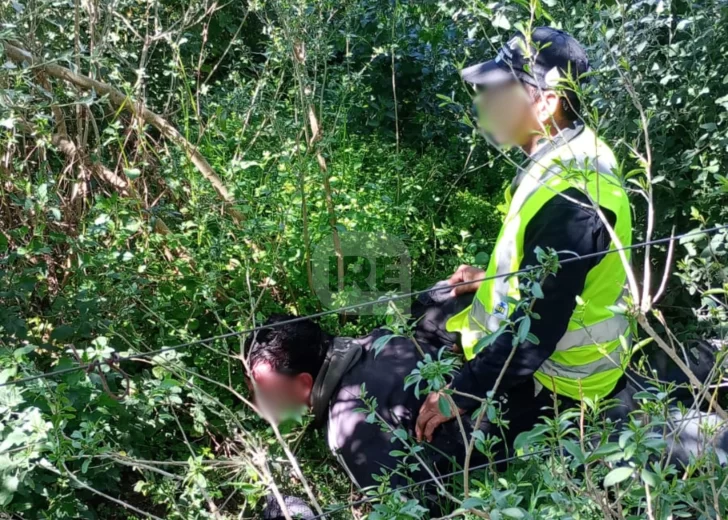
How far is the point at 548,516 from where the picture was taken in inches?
61.9

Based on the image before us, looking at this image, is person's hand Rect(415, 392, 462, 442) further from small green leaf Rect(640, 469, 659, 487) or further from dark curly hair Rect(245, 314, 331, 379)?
small green leaf Rect(640, 469, 659, 487)

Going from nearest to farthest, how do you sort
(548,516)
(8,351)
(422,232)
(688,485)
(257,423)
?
(688,485) → (548,516) → (8,351) → (257,423) → (422,232)

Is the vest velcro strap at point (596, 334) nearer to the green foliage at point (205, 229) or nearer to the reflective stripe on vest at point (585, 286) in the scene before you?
the reflective stripe on vest at point (585, 286)

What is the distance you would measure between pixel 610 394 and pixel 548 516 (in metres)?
0.89

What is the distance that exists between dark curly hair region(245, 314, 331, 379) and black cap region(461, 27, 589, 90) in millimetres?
1071

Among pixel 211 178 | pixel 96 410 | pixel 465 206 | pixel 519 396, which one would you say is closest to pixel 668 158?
pixel 465 206

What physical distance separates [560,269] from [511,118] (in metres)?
0.55

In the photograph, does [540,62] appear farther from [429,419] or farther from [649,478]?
[649,478]

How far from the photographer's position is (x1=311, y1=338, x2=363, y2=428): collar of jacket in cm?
247

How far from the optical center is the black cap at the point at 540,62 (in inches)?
84.7

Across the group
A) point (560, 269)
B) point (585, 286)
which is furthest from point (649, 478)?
point (585, 286)

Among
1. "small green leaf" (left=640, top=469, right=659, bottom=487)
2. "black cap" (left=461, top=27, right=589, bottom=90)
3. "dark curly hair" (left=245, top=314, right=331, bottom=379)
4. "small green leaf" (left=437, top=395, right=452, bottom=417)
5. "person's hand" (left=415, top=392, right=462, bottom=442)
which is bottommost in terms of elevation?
"person's hand" (left=415, top=392, right=462, bottom=442)

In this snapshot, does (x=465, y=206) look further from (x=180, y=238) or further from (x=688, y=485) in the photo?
(x=688, y=485)

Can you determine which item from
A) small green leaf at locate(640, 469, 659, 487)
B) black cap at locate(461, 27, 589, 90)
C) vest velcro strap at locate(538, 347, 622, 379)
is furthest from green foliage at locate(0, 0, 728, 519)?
small green leaf at locate(640, 469, 659, 487)
